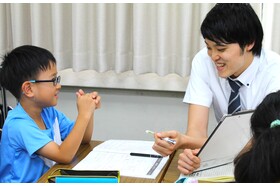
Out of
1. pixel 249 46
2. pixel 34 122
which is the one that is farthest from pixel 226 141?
pixel 34 122

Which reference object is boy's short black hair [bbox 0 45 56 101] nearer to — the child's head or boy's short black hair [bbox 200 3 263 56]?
boy's short black hair [bbox 200 3 263 56]

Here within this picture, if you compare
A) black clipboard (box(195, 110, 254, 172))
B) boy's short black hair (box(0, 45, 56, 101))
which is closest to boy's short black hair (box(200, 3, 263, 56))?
black clipboard (box(195, 110, 254, 172))

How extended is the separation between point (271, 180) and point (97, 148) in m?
0.86

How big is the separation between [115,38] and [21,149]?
39.4 inches

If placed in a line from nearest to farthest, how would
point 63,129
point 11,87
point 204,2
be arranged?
point 11,87 < point 63,129 < point 204,2

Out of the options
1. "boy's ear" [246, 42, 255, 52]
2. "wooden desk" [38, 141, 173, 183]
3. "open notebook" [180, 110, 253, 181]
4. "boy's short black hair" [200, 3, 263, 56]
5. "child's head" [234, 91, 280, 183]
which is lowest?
"wooden desk" [38, 141, 173, 183]

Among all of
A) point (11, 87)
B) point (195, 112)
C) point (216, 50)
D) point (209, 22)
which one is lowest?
point (195, 112)

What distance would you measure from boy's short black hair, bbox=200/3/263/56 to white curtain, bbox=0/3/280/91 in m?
0.64

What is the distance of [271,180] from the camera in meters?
0.72

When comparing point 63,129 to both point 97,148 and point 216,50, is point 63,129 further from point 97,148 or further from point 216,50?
point 216,50

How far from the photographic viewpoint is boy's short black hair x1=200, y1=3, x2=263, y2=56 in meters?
1.38

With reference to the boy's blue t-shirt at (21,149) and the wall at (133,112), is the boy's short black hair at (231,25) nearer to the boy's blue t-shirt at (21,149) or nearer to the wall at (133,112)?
the boy's blue t-shirt at (21,149)

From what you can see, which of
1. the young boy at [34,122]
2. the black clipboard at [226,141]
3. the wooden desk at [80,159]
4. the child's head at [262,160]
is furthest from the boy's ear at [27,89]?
the child's head at [262,160]

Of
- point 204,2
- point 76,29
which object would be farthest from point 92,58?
point 204,2
